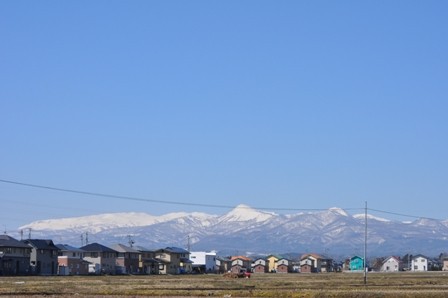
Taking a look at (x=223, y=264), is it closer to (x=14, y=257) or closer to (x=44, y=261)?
(x=44, y=261)

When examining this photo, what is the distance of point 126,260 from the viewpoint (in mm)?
133000

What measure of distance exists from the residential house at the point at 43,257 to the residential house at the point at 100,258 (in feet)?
27.5

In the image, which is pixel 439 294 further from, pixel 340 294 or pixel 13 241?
pixel 13 241

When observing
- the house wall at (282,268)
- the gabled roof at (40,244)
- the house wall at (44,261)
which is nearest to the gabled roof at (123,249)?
the gabled roof at (40,244)

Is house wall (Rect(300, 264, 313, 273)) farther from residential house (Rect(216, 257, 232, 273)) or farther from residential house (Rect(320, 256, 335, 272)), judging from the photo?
residential house (Rect(216, 257, 232, 273))

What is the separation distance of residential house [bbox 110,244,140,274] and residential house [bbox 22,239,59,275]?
13595 mm

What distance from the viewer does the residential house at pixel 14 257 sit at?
341ft

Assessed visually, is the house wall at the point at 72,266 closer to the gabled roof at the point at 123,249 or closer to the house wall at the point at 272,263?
the gabled roof at the point at 123,249

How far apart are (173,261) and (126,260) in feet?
52.6

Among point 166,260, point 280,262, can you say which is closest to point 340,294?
point 166,260

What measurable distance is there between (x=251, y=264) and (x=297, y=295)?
142088mm

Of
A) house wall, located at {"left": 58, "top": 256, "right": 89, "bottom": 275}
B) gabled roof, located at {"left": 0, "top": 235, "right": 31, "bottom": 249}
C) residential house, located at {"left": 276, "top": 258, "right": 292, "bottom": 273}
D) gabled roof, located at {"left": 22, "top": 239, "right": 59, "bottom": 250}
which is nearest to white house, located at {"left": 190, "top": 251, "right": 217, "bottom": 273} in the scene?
residential house, located at {"left": 276, "top": 258, "right": 292, "bottom": 273}

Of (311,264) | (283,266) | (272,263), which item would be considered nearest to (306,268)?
(311,264)

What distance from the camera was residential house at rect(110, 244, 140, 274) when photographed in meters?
130
